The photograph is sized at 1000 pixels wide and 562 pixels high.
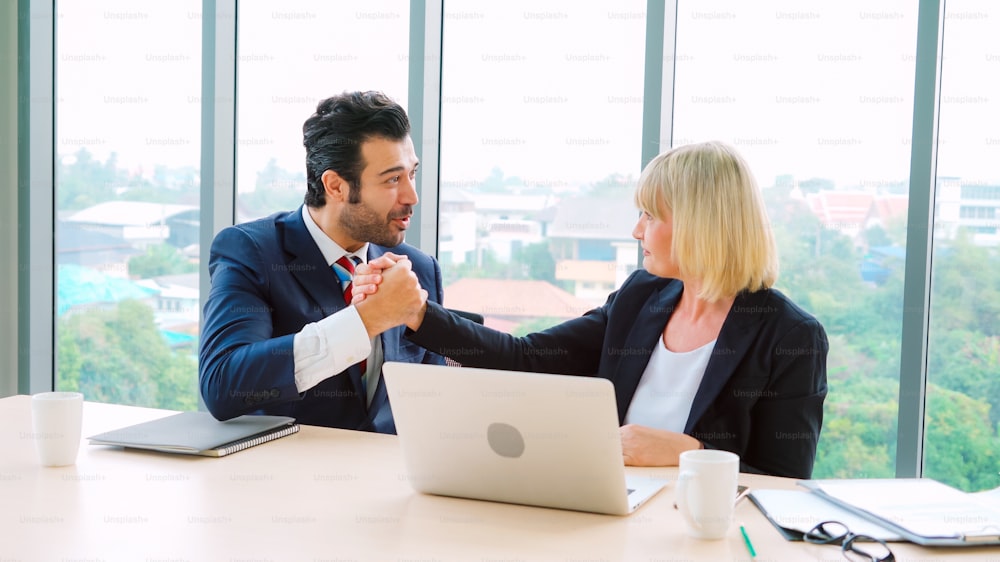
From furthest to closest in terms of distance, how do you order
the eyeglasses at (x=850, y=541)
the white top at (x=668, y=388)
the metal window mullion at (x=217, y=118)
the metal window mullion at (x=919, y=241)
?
the metal window mullion at (x=217, y=118) → the metal window mullion at (x=919, y=241) → the white top at (x=668, y=388) → the eyeglasses at (x=850, y=541)

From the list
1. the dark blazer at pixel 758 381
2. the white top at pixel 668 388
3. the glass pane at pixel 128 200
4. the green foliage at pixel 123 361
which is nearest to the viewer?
the dark blazer at pixel 758 381

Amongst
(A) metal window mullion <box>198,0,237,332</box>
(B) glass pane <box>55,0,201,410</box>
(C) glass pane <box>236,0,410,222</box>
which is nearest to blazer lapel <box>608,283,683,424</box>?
(C) glass pane <box>236,0,410,222</box>

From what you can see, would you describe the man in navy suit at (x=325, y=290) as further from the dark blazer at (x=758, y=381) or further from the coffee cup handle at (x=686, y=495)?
the coffee cup handle at (x=686, y=495)

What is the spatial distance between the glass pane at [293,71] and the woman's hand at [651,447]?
1.95 m

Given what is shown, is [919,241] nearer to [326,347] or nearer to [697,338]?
[697,338]

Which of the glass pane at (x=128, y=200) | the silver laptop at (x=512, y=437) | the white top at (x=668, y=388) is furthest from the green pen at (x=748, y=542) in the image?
the glass pane at (x=128, y=200)

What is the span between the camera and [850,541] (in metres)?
1.36

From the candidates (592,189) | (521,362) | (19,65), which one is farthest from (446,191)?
(19,65)

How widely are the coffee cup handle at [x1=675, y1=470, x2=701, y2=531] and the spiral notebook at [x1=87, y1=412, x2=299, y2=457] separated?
937 millimetres

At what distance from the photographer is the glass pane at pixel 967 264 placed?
281cm

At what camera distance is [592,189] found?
3.23 metres

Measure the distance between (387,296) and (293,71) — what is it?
1693mm

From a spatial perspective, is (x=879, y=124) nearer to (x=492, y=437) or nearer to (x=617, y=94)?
(x=617, y=94)

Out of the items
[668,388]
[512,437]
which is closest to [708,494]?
[512,437]
